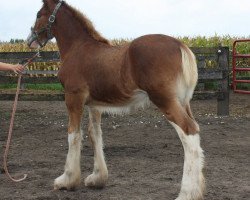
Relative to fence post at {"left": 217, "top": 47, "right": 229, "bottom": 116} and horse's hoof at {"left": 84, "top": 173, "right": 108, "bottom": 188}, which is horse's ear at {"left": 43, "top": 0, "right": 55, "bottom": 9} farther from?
fence post at {"left": 217, "top": 47, "right": 229, "bottom": 116}

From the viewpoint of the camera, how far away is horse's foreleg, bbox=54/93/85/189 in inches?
213

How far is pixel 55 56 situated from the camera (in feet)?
36.6

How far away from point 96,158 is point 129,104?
3.05 feet

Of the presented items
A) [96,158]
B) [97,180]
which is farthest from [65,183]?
[96,158]

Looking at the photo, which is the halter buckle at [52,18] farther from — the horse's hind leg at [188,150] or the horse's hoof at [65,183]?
the horse's hind leg at [188,150]

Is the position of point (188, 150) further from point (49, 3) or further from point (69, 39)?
point (49, 3)

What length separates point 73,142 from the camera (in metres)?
5.44

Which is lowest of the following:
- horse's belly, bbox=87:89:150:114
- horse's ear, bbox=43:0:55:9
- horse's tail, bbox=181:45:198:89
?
horse's belly, bbox=87:89:150:114

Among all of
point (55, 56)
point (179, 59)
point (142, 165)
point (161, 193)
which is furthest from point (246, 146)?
point (55, 56)

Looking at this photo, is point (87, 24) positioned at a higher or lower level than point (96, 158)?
higher

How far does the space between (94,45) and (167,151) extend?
8.26 feet

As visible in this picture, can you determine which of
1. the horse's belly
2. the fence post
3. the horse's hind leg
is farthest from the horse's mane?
the fence post

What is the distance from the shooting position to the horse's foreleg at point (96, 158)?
559 centimetres

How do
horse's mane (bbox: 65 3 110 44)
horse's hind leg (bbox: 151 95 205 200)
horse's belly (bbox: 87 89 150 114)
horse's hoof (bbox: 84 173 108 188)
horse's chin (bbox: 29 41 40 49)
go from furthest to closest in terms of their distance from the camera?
1. horse's chin (bbox: 29 41 40 49)
2. horse's mane (bbox: 65 3 110 44)
3. horse's hoof (bbox: 84 173 108 188)
4. horse's belly (bbox: 87 89 150 114)
5. horse's hind leg (bbox: 151 95 205 200)
